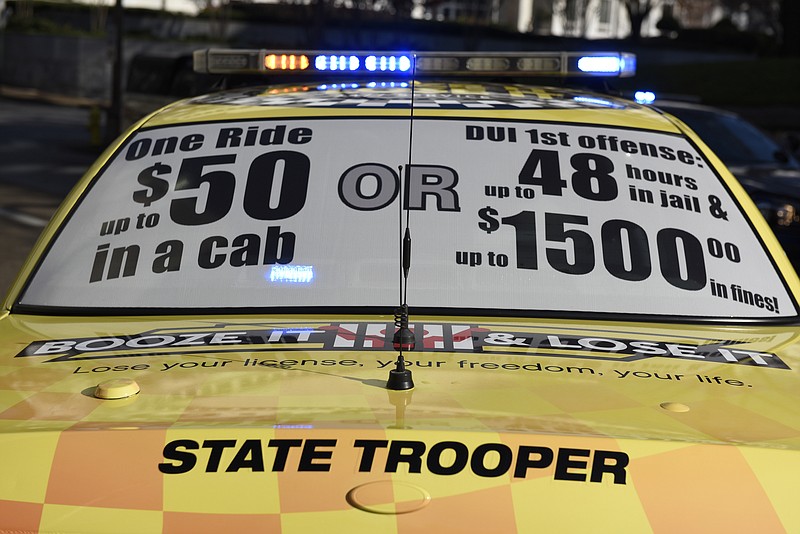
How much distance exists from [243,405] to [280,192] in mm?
1130

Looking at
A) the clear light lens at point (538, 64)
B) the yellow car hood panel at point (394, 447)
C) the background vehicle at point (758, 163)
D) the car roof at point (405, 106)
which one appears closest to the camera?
the yellow car hood panel at point (394, 447)

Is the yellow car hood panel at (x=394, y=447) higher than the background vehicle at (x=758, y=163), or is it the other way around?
the yellow car hood panel at (x=394, y=447)

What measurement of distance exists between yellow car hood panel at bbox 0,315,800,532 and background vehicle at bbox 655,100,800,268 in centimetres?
637

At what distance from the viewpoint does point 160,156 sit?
127 inches

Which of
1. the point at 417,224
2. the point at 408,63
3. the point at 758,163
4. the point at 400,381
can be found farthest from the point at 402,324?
the point at 758,163

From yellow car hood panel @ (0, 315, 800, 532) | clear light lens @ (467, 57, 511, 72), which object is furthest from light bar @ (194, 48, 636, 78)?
yellow car hood panel @ (0, 315, 800, 532)

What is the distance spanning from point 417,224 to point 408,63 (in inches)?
47.8

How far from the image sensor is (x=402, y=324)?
242cm

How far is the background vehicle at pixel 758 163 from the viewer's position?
8.48 m

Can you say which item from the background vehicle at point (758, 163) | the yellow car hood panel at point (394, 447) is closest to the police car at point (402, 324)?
the yellow car hood panel at point (394, 447)

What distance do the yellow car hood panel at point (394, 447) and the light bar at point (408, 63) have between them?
1854 mm

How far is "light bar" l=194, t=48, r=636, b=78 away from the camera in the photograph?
4012 mm

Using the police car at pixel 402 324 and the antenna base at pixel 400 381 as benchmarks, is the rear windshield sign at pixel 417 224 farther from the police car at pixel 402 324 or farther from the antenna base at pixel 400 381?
the antenna base at pixel 400 381

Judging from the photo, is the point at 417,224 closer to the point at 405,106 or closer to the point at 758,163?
the point at 405,106
